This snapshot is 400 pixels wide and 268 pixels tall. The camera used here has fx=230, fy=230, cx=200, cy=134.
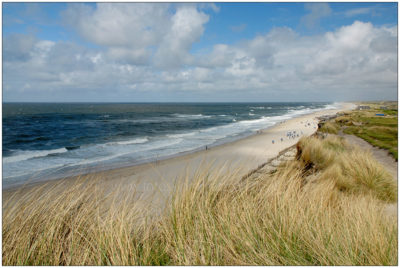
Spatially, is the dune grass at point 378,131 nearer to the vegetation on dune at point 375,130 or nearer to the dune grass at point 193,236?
the vegetation on dune at point 375,130

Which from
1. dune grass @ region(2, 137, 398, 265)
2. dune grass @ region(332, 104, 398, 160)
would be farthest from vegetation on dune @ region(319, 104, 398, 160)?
dune grass @ region(2, 137, 398, 265)

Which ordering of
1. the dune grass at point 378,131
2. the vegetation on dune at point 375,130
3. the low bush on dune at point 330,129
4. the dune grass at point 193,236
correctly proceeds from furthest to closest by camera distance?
the low bush on dune at point 330,129, the vegetation on dune at point 375,130, the dune grass at point 378,131, the dune grass at point 193,236

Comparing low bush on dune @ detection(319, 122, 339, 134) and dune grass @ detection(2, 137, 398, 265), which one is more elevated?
dune grass @ detection(2, 137, 398, 265)

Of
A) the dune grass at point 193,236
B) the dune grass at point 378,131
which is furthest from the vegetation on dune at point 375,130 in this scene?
the dune grass at point 193,236

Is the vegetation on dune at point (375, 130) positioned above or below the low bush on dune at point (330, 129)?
above

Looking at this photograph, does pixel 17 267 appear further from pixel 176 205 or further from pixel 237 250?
pixel 237 250

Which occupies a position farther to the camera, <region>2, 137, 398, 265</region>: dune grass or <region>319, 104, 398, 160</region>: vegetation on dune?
<region>319, 104, 398, 160</region>: vegetation on dune

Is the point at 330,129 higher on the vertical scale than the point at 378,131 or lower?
lower

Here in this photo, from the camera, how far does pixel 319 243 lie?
2.27 meters

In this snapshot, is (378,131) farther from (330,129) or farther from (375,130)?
(330,129)

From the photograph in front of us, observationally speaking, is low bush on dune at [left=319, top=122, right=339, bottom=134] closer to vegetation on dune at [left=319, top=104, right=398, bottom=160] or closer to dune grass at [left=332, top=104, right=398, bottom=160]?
vegetation on dune at [left=319, top=104, right=398, bottom=160]

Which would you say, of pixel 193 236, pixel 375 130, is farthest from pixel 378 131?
pixel 193 236

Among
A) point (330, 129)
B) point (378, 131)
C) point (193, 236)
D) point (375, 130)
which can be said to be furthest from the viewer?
point (330, 129)

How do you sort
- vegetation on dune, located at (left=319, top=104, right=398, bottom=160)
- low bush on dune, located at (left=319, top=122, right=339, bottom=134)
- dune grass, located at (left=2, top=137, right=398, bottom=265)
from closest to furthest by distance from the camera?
dune grass, located at (left=2, top=137, right=398, bottom=265) → vegetation on dune, located at (left=319, top=104, right=398, bottom=160) → low bush on dune, located at (left=319, top=122, right=339, bottom=134)
